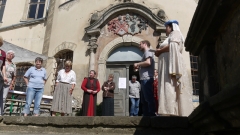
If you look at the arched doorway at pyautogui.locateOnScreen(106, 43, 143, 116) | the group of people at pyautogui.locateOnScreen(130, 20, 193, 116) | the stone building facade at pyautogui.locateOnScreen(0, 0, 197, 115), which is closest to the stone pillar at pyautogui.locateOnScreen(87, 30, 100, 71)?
the stone building facade at pyautogui.locateOnScreen(0, 0, 197, 115)

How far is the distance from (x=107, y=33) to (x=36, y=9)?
22.9 feet

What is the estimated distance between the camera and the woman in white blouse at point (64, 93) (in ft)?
18.9

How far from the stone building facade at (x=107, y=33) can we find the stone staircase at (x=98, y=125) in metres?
5.18

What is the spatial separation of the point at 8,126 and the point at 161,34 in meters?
7.04

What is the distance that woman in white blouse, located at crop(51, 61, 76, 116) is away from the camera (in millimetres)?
5755

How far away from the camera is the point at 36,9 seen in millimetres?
14844

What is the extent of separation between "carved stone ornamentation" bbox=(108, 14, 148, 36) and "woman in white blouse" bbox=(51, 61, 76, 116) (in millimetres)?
4534

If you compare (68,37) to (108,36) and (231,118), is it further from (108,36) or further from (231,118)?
(231,118)

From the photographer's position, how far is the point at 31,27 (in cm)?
1345

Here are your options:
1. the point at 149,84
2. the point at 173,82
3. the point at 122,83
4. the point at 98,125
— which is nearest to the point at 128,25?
the point at 122,83

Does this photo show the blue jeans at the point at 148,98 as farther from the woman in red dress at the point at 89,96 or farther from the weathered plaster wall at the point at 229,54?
the woman in red dress at the point at 89,96

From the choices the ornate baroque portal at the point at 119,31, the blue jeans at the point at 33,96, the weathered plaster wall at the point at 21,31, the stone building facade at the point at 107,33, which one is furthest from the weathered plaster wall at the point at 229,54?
the weathered plaster wall at the point at 21,31

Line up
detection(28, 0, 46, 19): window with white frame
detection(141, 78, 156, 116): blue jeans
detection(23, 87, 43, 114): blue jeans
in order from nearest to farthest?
detection(141, 78, 156, 116): blue jeans, detection(23, 87, 43, 114): blue jeans, detection(28, 0, 46, 19): window with white frame

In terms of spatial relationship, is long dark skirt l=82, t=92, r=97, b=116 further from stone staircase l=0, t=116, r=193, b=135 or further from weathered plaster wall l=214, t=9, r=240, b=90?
weathered plaster wall l=214, t=9, r=240, b=90
